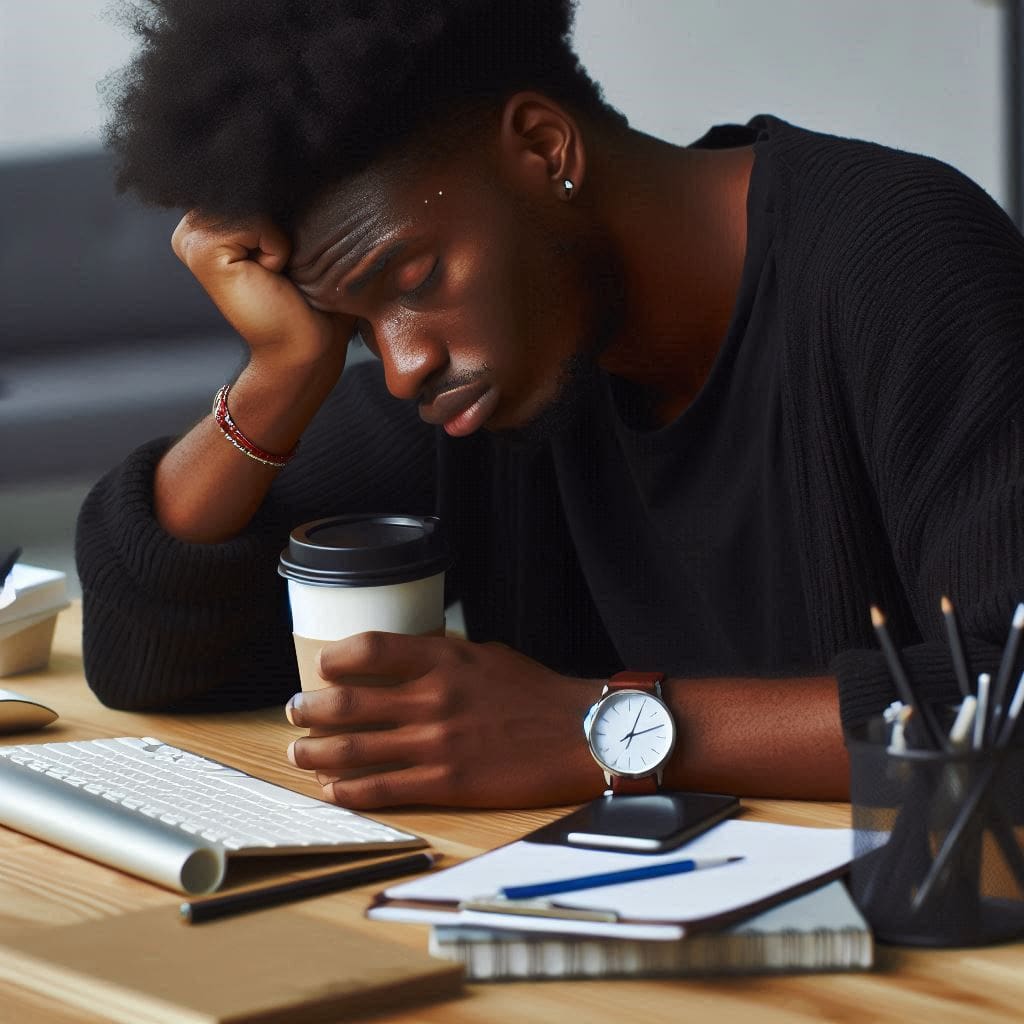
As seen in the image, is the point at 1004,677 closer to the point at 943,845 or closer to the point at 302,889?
the point at 943,845

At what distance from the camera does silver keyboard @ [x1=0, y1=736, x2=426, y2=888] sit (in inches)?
34.7

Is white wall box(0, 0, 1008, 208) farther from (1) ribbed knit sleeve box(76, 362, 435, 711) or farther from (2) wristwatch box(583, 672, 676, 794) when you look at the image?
(2) wristwatch box(583, 672, 676, 794)

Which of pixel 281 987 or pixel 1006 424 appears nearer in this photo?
pixel 281 987

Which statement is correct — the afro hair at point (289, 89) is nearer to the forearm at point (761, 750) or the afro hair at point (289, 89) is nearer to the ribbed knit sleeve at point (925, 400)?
the ribbed knit sleeve at point (925, 400)

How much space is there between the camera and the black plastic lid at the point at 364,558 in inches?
42.0

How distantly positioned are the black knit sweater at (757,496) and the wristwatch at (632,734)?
14cm

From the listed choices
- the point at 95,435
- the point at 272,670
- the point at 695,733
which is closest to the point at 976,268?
the point at 695,733

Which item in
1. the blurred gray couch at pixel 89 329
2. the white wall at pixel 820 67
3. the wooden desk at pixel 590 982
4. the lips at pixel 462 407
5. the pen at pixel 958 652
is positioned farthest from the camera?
the blurred gray couch at pixel 89 329

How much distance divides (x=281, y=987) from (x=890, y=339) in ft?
2.28

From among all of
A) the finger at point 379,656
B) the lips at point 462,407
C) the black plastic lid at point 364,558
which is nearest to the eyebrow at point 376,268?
the lips at point 462,407

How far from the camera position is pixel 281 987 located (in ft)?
2.17

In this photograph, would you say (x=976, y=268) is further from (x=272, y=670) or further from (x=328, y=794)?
(x=272, y=670)

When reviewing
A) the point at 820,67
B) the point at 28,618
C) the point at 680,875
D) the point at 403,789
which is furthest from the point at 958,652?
the point at 820,67

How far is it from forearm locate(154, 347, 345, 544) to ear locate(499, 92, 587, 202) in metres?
0.24
